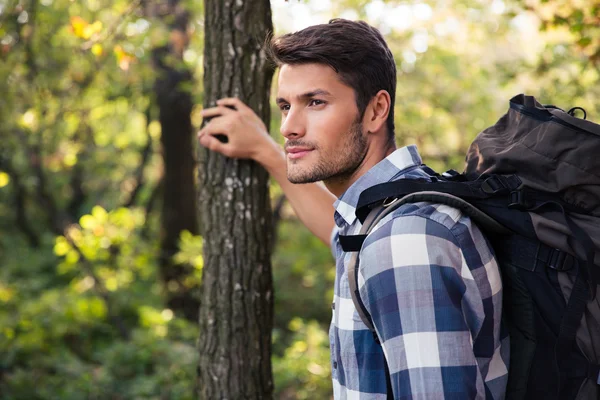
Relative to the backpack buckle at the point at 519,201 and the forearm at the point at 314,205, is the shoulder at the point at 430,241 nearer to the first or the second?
the backpack buckle at the point at 519,201

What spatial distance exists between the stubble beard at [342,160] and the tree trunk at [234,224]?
810 millimetres

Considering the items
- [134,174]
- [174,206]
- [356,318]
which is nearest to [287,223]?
[134,174]

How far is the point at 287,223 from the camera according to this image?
1360 cm

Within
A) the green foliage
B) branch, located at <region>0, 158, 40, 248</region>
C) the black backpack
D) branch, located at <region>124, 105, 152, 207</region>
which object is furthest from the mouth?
branch, located at <region>0, 158, 40, 248</region>

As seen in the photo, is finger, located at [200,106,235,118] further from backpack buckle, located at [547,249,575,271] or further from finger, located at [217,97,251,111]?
backpack buckle, located at [547,249,575,271]

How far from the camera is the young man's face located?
198cm

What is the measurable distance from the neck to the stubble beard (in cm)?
1

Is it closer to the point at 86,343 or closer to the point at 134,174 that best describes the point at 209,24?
the point at 86,343

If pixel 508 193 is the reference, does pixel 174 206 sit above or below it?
above

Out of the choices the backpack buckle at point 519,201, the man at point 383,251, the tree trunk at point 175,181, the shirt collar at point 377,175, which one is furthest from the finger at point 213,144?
the tree trunk at point 175,181

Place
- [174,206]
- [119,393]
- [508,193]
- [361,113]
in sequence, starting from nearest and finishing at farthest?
1. [508,193]
2. [361,113]
3. [119,393]
4. [174,206]

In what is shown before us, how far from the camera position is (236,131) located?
2.66 meters

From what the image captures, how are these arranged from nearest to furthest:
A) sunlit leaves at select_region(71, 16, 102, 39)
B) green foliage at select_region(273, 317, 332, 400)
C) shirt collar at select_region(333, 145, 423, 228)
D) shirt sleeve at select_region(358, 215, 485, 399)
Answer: shirt sleeve at select_region(358, 215, 485, 399)
shirt collar at select_region(333, 145, 423, 228)
sunlit leaves at select_region(71, 16, 102, 39)
green foliage at select_region(273, 317, 332, 400)

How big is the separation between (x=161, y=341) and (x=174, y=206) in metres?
2.75
